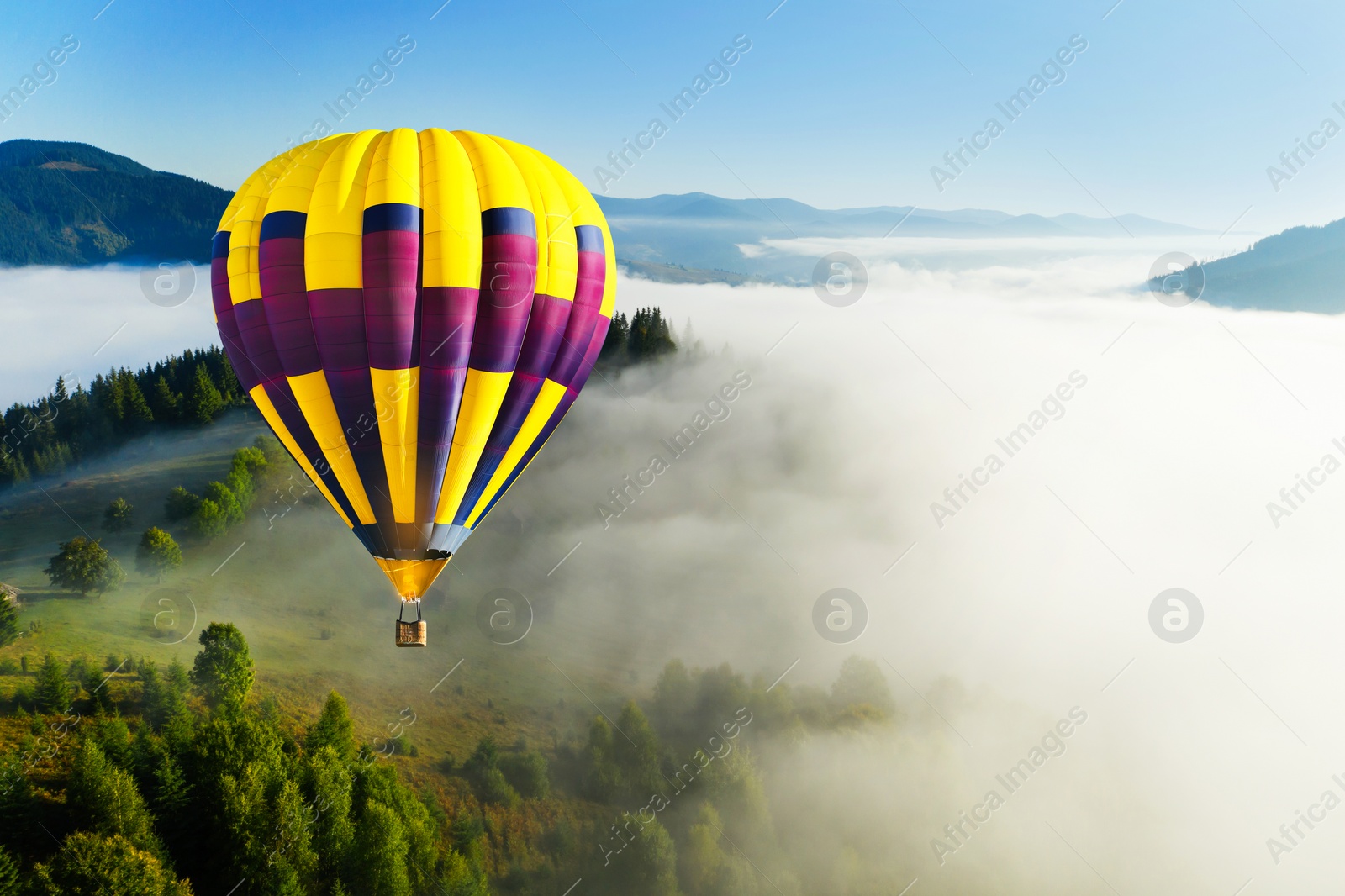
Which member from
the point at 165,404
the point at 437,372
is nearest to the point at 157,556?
the point at 165,404

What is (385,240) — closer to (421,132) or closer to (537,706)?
(421,132)

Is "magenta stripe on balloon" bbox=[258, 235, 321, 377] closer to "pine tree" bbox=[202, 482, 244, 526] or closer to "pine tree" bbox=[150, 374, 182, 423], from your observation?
"pine tree" bbox=[202, 482, 244, 526]

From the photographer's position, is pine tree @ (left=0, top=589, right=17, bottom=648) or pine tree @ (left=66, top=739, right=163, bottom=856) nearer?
pine tree @ (left=66, top=739, right=163, bottom=856)

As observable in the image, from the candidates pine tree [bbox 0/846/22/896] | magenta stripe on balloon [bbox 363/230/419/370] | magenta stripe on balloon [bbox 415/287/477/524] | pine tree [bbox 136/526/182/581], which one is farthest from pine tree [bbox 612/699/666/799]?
magenta stripe on balloon [bbox 363/230/419/370]

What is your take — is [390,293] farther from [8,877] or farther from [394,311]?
[8,877]

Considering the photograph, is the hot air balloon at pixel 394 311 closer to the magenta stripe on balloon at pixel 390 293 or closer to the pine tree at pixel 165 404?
the magenta stripe on balloon at pixel 390 293

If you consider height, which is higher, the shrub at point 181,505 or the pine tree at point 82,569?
the shrub at point 181,505

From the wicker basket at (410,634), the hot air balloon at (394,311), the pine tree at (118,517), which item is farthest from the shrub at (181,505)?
the wicker basket at (410,634)

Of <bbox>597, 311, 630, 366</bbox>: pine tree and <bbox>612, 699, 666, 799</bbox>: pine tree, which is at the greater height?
<bbox>597, 311, 630, 366</bbox>: pine tree

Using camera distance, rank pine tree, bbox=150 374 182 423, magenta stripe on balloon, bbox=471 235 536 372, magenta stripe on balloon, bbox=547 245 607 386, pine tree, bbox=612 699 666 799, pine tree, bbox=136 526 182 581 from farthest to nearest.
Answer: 1. pine tree, bbox=150 374 182 423
2. pine tree, bbox=612 699 666 799
3. pine tree, bbox=136 526 182 581
4. magenta stripe on balloon, bbox=547 245 607 386
5. magenta stripe on balloon, bbox=471 235 536 372

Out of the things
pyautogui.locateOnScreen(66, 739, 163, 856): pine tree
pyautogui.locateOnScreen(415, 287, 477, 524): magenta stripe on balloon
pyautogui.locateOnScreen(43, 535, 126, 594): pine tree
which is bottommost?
pyautogui.locateOnScreen(66, 739, 163, 856): pine tree
